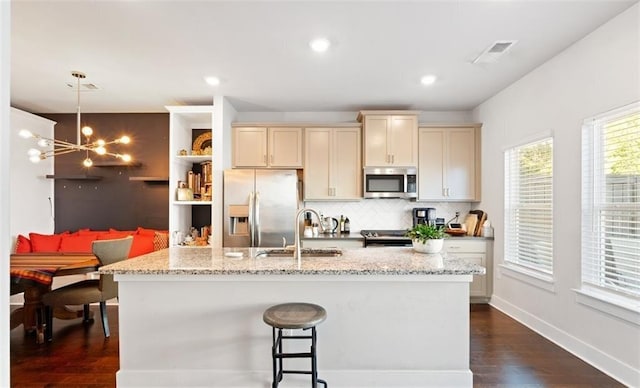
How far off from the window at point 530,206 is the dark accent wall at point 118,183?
4.55 meters

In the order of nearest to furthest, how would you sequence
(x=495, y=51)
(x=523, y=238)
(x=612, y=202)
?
(x=612, y=202), (x=495, y=51), (x=523, y=238)

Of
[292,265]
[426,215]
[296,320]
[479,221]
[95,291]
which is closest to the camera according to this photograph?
[296,320]

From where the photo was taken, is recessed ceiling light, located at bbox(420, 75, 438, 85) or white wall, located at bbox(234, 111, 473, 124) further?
white wall, located at bbox(234, 111, 473, 124)

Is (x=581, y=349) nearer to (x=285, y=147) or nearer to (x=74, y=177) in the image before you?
(x=285, y=147)

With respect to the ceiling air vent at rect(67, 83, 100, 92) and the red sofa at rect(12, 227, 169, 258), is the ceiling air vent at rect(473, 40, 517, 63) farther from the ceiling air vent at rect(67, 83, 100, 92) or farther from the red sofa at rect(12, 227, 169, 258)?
the red sofa at rect(12, 227, 169, 258)

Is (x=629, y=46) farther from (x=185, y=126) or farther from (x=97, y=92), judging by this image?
(x=97, y=92)

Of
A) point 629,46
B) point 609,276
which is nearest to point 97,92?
point 629,46

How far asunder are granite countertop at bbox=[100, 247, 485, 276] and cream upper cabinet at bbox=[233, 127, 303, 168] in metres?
2.10

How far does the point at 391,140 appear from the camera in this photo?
434 cm

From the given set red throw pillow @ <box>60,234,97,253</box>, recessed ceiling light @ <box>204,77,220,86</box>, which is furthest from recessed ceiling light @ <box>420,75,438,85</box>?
red throw pillow @ <box>60,234,97,253</box>

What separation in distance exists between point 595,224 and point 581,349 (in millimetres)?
1033

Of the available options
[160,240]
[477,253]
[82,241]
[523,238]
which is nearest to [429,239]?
[523,238]

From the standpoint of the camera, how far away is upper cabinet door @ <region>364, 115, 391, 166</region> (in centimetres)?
434

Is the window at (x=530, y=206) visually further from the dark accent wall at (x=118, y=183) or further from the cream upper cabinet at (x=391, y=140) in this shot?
the dark accent wall at (x=118, y=183)
